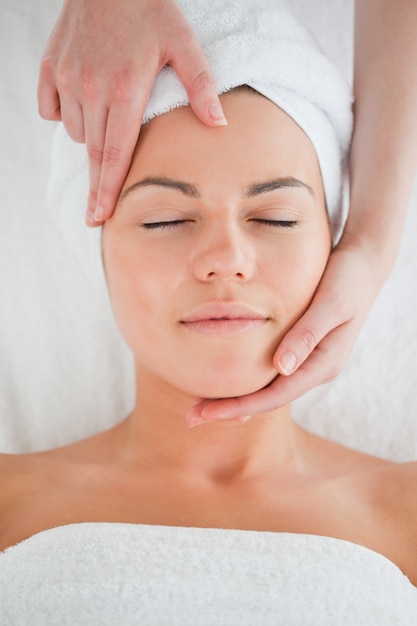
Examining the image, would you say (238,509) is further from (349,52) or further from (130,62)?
(349,52)

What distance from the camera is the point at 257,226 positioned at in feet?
4.42

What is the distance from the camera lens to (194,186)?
4.26ft

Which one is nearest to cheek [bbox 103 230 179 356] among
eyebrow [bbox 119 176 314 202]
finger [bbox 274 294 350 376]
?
eyebrow [bbox 119 176 314 202]

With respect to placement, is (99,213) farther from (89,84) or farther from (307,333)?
(307,333)

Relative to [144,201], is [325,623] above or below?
below

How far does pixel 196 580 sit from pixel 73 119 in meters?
0.80

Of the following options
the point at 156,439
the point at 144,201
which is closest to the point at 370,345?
the point at 156,439

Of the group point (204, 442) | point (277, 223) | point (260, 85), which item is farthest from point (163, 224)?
point (204, 442)

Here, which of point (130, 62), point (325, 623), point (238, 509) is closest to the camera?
point (325, 623)

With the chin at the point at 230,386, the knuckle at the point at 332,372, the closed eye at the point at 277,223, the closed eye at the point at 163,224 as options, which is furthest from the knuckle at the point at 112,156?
the knuckle at the point at 332,372

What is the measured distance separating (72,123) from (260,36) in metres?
0.37

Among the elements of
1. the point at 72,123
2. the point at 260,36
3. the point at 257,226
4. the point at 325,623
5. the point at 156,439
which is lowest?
the point at 325,623

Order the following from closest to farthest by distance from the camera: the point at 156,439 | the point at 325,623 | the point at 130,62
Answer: the point at 325,623
the point at 130,62
the point at 156,439

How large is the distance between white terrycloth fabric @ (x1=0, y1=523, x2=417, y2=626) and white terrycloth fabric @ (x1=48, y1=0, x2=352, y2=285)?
22.2 inches
